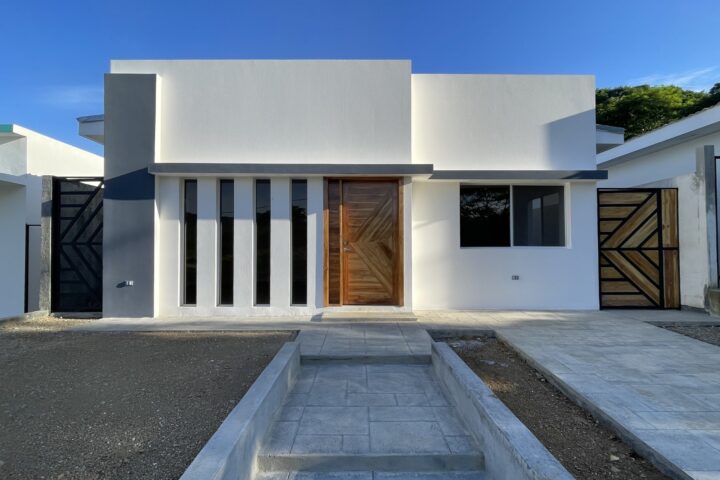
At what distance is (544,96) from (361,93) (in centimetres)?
377

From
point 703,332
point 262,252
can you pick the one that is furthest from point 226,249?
point 703,332

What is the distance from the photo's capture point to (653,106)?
71.4ft

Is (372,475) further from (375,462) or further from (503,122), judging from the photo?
(503,122)

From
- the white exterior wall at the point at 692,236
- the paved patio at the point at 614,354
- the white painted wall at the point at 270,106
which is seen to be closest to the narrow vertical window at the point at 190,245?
the paved patio at the point at 614,354

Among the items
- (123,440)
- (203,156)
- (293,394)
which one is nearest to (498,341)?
(293,394)

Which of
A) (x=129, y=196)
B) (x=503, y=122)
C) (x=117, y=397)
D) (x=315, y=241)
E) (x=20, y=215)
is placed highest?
(x=503, y=122)

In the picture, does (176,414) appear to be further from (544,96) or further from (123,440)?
(544,96)

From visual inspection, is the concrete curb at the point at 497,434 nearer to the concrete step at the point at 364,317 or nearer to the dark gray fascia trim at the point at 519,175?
the concrete step at the point at 364,317

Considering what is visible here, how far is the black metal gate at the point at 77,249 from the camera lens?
24.4ft

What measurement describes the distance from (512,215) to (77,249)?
8.73m

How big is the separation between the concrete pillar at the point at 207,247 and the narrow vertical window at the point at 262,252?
2.47 feet

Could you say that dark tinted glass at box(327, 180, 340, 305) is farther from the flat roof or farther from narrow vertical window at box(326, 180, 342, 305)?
the flat roof

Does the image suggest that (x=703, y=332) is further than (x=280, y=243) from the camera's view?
No

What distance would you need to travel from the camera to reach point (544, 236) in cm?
780
